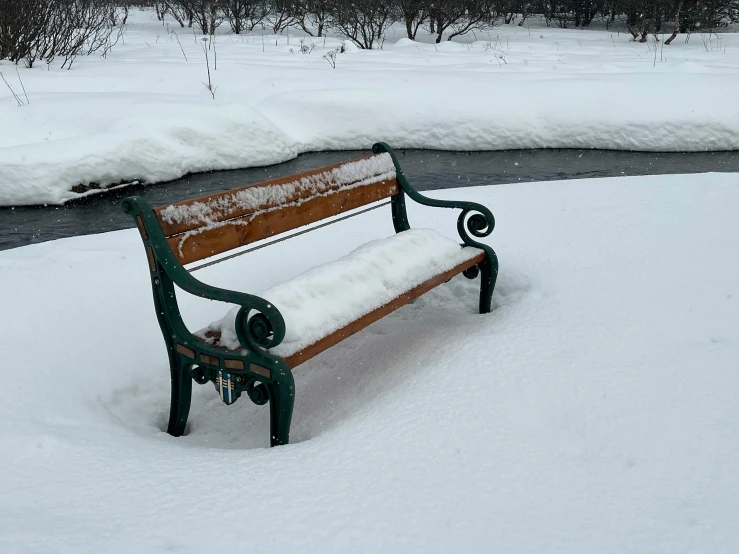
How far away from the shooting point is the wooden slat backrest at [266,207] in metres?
2.67

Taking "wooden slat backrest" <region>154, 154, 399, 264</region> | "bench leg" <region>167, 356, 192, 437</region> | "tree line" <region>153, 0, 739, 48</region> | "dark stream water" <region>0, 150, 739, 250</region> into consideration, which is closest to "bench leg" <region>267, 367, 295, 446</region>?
"bench leg" <region>167, 356, 192, 437</region>

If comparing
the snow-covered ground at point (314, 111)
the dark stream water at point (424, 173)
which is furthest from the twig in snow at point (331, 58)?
the dark stream water at point (424, 173)

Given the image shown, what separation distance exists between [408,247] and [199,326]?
1.08m

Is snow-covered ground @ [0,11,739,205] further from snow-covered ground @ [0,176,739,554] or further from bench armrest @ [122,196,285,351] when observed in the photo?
bench armrest @ [122,196,285,351]

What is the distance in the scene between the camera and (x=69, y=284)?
3.63 metres

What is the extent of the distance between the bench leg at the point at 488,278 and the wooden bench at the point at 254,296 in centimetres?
11

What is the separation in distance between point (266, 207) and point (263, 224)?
0.24ft

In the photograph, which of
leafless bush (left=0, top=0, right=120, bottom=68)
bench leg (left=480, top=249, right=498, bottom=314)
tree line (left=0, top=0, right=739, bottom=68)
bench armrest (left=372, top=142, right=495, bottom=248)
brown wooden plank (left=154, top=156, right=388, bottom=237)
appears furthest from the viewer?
tree line (left=0, top=0, right=739, bottom=68)

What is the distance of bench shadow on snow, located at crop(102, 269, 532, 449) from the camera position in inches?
110

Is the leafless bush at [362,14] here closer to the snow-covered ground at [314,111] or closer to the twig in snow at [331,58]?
the twig in snow at [331,58]

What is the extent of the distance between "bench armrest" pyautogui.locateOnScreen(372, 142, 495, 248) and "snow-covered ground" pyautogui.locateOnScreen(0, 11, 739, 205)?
13.7 feet

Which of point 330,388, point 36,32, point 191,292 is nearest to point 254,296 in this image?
point 191,292

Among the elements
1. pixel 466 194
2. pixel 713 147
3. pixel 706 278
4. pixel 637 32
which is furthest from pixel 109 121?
pixel 637 32

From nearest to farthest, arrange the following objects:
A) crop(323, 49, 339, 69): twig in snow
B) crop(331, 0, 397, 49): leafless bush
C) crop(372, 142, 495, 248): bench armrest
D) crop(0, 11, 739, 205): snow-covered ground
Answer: crop(372, 142, 495, 248): bench armrest, crop(0, 11, 739, 205): snow-covered ground, crop(323, 49, 339, 69): twig in snow, crop(331, 0, 397, 49): leafless bush
